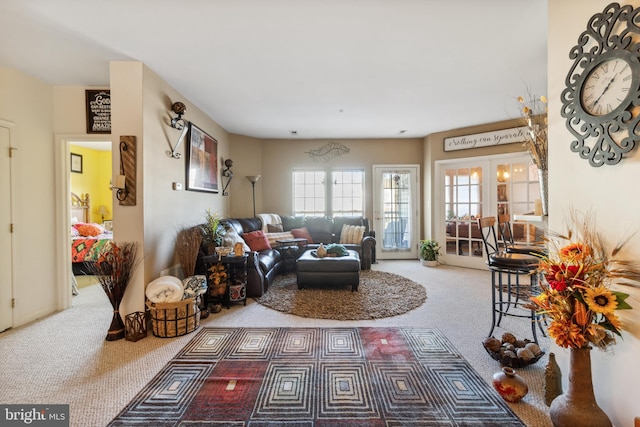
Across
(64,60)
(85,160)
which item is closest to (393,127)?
(64,60)

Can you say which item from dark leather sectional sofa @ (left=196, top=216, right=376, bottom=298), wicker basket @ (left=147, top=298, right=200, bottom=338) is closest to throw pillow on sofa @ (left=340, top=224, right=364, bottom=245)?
dark leather sectional sofa @ (left=196, top=216, right=376, bottom=298)

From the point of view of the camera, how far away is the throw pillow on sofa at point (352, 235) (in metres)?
5.48

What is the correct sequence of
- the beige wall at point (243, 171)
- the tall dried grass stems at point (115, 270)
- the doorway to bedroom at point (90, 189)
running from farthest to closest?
the beige wall at point (243, 171), the doorway to bedroom at point (90, 189), the tall dried grass stems at point (115, 270)

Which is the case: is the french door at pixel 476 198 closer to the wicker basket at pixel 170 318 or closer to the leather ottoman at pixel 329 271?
the leather ottoman at pixel 329 271

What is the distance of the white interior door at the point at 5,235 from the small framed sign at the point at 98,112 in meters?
0.68

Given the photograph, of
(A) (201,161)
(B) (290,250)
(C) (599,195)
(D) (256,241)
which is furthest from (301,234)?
(C) (599,195)

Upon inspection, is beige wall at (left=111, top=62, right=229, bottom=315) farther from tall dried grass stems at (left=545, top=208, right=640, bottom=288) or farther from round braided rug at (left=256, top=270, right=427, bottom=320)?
tall dried grass stems at (left=545, top=208, right=640, bottom=288)

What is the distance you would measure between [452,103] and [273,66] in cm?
259

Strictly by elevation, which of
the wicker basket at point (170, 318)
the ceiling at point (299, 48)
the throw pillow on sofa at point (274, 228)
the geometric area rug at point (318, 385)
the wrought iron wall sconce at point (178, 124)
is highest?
the ceiling at point (299, 48)

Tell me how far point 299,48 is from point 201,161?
2381 mm

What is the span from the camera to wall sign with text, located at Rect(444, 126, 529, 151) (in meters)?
4.70

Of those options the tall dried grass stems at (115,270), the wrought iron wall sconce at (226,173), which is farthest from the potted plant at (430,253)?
the tall dried grass stems at (115,270)

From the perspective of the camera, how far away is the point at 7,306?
2.86 metres

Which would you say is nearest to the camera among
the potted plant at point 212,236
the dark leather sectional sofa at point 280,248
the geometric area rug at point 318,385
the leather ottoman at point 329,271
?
the geometric area rug at point 318,385
